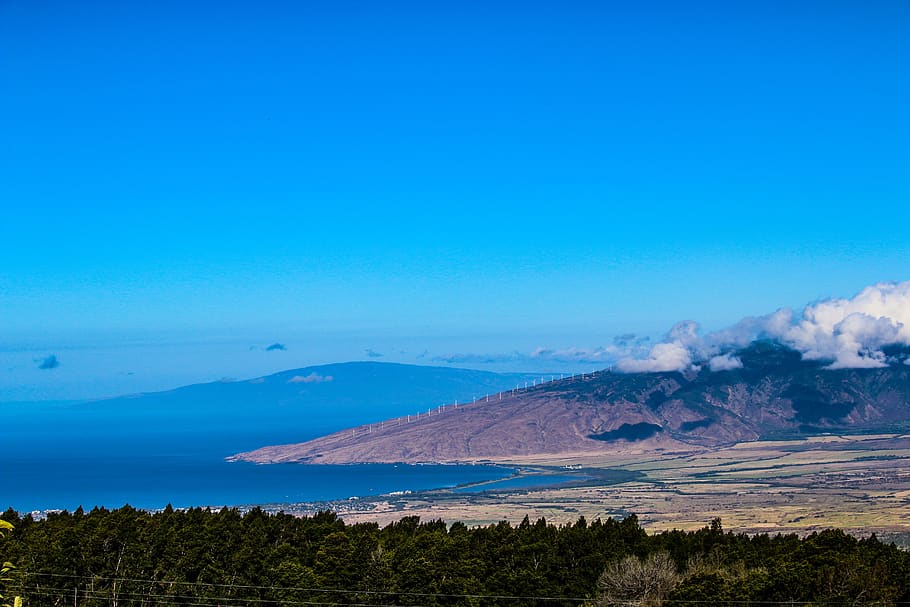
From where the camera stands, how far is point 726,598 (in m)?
42.6

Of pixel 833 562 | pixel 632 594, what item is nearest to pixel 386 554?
pixel 632 594

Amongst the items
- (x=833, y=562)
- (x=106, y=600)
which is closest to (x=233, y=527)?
(x=106, y=600)

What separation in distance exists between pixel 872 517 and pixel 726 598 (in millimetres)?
127261

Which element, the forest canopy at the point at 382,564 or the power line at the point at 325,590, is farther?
the power line at the point at 325,590

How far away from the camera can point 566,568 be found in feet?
174

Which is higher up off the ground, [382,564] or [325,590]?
[382,564]

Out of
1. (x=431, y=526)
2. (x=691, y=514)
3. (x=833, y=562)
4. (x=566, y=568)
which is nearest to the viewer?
(x=833, y=562)

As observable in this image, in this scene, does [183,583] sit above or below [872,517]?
above

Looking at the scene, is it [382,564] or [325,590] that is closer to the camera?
[325,590]

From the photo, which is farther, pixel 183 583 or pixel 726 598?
pixel 183 583

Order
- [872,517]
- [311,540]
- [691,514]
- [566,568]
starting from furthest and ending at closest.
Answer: [691,514]
[872,517]
[311,540]
[566,568]

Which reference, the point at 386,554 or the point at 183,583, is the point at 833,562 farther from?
the point at 183,583

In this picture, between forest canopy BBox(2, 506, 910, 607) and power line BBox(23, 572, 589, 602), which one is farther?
power line BBox(23, 572, 589, 602)

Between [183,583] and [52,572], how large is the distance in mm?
7333
